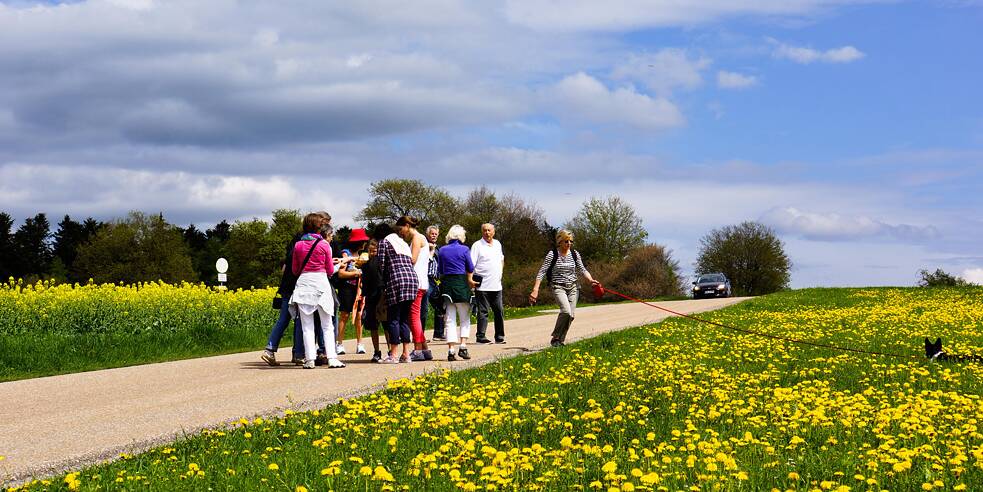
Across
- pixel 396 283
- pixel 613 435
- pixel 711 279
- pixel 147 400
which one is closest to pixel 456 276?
pixel 396 283

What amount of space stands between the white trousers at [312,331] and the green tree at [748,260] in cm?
6924

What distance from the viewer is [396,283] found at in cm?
1335

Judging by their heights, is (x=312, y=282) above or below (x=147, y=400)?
above

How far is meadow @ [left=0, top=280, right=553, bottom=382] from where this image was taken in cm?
1475

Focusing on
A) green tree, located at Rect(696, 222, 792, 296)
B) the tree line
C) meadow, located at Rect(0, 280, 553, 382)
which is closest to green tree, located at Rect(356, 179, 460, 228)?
the tree line

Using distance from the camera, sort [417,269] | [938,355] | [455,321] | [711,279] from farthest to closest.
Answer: [711,279], [455,321], [417,269], [938,355]

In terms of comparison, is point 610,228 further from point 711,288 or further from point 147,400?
point 147,400

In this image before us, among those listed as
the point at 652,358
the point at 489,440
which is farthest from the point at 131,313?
the point at 489,440

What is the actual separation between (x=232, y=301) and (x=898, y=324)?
1554 centimetres

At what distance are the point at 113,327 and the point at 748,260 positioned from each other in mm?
68513

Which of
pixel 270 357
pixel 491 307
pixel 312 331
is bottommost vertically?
pixel 270 357

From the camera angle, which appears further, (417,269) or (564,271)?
(564,271)

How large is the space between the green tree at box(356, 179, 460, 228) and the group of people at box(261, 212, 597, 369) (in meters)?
62.6

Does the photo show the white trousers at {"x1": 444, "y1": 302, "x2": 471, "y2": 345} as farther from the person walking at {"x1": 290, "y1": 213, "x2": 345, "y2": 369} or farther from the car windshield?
the car windshield
